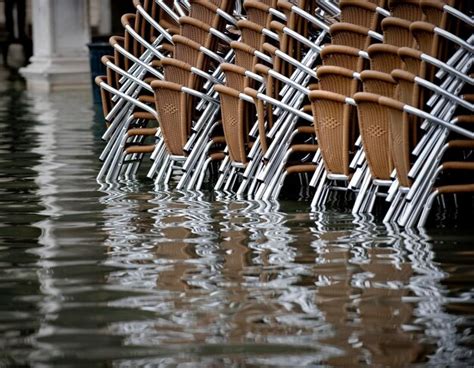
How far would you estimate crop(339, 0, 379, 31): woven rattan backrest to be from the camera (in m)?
8.09

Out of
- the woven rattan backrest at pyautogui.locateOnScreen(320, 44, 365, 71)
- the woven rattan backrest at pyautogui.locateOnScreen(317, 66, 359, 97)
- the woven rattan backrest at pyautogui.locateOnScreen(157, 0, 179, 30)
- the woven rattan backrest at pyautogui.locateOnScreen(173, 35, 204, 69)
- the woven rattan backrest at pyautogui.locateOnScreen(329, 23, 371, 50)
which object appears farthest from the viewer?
the woven rattan backrest at pyautogui.locateOnScreen(157, 0, 179, 30)

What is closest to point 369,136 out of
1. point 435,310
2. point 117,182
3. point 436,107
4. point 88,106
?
point 436,107

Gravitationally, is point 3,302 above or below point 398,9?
below

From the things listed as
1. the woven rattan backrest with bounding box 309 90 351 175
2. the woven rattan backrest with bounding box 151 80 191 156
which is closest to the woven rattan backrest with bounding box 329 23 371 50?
the woven rattan backrest with bounding box 309 90 351 175

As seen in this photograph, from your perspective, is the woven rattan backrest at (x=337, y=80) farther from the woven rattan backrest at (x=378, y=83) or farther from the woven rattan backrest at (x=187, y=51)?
the woven rattan backrest at (x=187, y=51)

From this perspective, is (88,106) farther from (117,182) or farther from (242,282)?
(242,282)

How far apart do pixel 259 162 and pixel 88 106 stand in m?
9.20

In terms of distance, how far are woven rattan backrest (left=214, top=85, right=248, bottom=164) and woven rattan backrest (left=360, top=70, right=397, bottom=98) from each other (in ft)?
4.11

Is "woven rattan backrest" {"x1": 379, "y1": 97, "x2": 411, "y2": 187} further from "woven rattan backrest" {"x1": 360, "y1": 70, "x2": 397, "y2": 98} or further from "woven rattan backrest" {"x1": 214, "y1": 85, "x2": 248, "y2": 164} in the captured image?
"woven rattan backrest" {"x1": 214, "y1": 85, "x2": 248, "y2": 164}

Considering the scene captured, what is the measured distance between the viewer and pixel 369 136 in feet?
24.5

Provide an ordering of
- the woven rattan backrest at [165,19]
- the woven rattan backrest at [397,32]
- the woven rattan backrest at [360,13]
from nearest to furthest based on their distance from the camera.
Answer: the woven rattan backrest at [397,32], the woven rattan backrest at [360,13], the woven rattan backrest at [165,19]

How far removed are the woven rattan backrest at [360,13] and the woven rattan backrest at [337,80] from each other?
0.43 m

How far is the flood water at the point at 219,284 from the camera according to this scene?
16.2 ft

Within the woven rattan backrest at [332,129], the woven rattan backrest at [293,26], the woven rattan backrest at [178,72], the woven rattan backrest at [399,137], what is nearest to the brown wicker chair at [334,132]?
the woven rattan backrest at [332,129]
